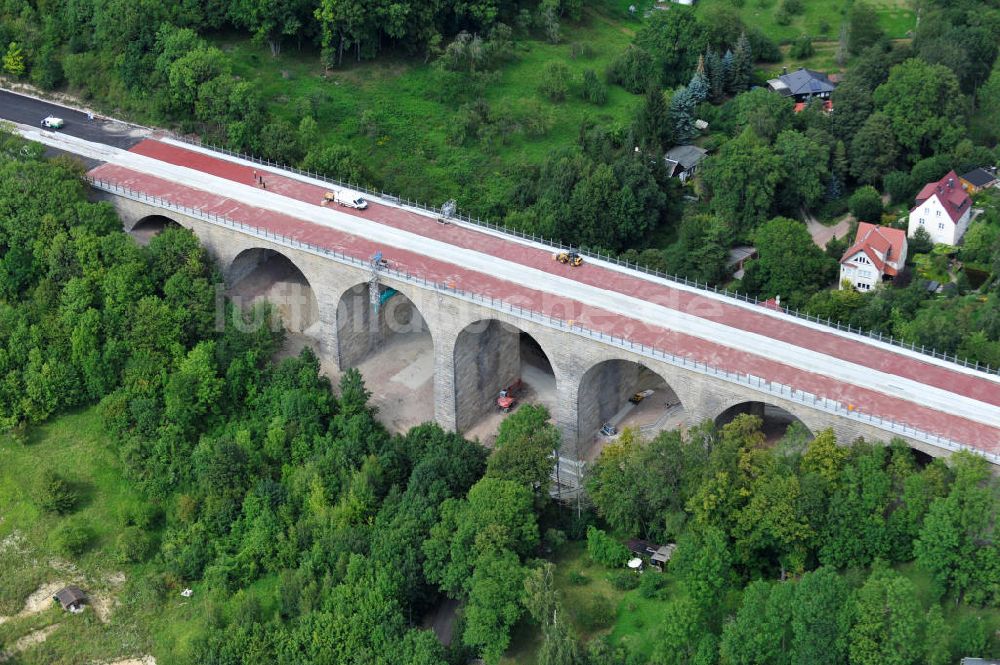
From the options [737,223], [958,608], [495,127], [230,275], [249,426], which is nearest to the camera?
[958,608]

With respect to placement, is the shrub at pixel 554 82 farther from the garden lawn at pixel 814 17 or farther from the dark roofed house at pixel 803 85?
the garden lawn at pixel 814 17

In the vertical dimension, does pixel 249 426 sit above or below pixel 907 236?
below

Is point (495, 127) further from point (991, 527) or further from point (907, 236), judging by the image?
point (991, 527)

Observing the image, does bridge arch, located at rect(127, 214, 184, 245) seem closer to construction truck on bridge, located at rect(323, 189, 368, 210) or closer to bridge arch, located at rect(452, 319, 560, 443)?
construction truck on bridge, located at rect(323, 189, 368, 210)

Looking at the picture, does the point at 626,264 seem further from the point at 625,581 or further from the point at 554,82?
the point at 554,82

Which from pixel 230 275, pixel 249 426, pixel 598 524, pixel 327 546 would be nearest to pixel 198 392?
pixel 249 426
